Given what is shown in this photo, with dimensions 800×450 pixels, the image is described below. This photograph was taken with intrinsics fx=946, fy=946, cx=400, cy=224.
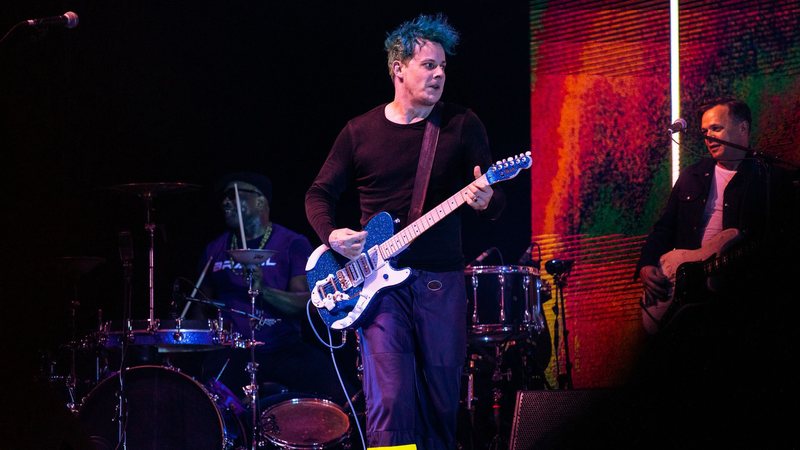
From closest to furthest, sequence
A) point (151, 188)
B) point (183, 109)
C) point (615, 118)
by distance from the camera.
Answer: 1. point (151, 188)
2. point (615, 118)
3. point (183, 109)

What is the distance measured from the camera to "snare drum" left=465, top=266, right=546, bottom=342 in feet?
21.8

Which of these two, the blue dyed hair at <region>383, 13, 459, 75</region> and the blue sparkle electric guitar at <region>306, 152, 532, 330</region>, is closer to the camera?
the blue sparkle electric guitar at <region>306, 152, 532, 330</region>

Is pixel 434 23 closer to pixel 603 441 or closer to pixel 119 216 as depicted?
pixel 603 441

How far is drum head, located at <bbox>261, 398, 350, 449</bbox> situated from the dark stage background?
6.35ft

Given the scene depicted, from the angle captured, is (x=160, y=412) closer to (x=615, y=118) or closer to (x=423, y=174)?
(x=423, y=174)

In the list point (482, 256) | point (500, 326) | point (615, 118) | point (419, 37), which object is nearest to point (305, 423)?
point (500, 326)

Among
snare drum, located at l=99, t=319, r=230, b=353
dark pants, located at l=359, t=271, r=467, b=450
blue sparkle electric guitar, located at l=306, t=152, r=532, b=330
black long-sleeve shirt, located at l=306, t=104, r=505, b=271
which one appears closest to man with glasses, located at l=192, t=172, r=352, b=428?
snare drum, located at l=99, t=319, r=230, b=353

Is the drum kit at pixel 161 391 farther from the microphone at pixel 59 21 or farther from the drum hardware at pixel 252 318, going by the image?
the microphone at pixel 59 21

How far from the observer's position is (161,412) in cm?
604

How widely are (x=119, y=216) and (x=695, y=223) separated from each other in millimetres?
4791

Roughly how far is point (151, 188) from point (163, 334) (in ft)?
3.19

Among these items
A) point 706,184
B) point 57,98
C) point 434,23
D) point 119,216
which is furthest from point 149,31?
point 706,184

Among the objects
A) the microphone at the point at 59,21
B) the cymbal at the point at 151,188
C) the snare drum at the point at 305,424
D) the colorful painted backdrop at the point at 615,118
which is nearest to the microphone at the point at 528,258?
the colorful painted backdrop at the point at 615,118

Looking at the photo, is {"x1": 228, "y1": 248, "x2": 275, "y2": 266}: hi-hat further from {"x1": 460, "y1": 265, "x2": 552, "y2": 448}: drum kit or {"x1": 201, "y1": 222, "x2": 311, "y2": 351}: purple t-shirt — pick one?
{"x1": 460, "y1": 265, "x2": 552, "y2": 448}: drum kit
